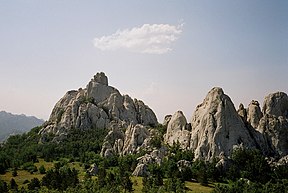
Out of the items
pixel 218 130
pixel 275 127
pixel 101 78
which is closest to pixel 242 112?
pixel 275 127

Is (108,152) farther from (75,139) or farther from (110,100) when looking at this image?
(110,100)

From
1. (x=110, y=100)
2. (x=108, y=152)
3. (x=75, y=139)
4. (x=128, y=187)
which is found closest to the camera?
(x=128, y=187)

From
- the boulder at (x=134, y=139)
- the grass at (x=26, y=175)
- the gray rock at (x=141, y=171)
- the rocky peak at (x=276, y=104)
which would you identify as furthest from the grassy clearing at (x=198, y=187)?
the rocky peak at (x=276, y=104)

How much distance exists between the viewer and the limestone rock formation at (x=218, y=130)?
99.6m

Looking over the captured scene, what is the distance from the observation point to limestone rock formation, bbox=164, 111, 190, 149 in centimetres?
10856

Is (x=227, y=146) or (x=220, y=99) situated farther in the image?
(x=220, y=99)

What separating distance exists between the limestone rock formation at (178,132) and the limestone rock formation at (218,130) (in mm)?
2671

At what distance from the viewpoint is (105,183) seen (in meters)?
81.4

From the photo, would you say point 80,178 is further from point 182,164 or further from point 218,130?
point 218,130

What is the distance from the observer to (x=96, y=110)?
477 ft

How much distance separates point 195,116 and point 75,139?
4825 centimetres

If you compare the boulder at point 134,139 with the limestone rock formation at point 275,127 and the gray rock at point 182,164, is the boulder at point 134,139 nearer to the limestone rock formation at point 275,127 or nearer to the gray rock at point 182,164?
the gray rock at point 182,164

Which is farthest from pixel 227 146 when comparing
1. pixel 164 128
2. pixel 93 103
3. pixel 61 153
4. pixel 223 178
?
pixel 93 103

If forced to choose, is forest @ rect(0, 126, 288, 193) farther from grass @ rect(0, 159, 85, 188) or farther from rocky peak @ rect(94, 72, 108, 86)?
rocky peak @ rect(94, 72, 108, 86)
